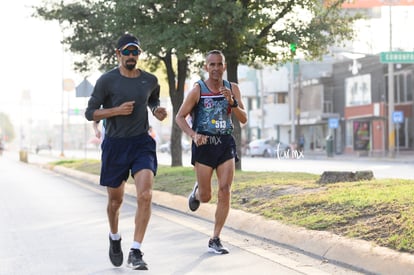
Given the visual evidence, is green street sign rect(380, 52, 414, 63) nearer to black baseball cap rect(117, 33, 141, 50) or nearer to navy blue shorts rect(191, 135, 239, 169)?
navy blue shorts rect(191, 135, 239, 169)

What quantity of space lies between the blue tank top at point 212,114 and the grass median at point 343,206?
5.39 feet

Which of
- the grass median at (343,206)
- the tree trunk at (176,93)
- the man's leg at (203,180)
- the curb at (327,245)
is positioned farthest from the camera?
the tree trunk at (176,93)

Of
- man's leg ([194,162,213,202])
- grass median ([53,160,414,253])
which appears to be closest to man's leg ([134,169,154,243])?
man's leg ([194,162,213,202])

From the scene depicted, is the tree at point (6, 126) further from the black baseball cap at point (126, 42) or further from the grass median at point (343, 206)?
the black baseball cap at point (126, 42)

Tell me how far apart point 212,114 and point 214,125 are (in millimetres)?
117

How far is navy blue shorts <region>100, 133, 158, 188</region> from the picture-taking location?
736cm

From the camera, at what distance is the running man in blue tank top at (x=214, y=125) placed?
821cm

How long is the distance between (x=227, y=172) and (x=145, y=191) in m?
1.40

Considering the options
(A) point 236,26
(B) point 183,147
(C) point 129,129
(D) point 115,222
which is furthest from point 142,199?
(B) point 183,147

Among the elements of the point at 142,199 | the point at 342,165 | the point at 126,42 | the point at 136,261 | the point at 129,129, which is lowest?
the point at 342,165

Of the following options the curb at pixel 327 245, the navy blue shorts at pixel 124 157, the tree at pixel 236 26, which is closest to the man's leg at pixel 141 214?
the navy blue shorts at pixel 124 157

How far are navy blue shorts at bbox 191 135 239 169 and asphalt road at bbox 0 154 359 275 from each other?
98 centimetres

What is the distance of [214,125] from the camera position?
27.1 ft

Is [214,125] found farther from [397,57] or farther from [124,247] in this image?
[397,57]
